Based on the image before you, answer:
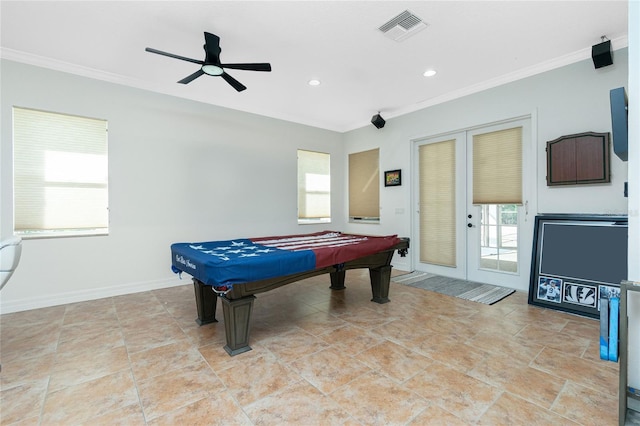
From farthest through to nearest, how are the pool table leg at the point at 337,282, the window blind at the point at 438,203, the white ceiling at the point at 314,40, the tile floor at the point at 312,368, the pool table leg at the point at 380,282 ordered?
the window blind at the point at 438,203 → the pool table leg at the point at 337,282 → the pool table leg at the point at 380,282 → the white ceiling at the point at 314,40 → the tile floor at the point at 312,368

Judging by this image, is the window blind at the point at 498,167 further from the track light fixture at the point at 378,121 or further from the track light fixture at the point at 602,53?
the track light fixture at the point at 378,121

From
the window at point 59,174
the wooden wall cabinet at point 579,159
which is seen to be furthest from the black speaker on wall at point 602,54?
the window at point 59,174

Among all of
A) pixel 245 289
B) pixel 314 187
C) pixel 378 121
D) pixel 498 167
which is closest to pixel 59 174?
pixel 245 289

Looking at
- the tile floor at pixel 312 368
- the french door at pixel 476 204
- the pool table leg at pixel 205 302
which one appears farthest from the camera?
the french door at pixel 476 204

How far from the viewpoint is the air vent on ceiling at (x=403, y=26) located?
106 inches

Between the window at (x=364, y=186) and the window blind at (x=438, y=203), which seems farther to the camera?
the window at (x=364, y=186)

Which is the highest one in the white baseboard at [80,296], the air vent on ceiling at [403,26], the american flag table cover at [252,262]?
the air vent on ceiling at [403,26]

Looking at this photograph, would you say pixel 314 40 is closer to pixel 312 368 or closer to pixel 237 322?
pixel 237 322

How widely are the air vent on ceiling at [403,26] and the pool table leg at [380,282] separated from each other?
2.55 m

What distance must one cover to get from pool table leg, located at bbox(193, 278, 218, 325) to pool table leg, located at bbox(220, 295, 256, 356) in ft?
2.08

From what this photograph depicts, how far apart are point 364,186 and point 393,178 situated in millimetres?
819

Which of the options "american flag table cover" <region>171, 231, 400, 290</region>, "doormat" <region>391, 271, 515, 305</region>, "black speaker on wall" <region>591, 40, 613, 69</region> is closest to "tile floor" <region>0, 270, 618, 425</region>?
"doormat" <region>391, 271, 515, 305</region>

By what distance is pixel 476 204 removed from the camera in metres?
4.42

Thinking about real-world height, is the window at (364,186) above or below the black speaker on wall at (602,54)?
below
